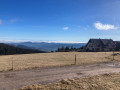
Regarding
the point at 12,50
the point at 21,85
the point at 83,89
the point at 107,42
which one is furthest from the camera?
the point at 107,42

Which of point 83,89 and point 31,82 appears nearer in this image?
point 83,89

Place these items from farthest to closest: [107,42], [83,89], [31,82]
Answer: [107,42] < [31,82] < [83,89]

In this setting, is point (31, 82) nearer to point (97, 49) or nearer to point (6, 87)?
point (6, 87)

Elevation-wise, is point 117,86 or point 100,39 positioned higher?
point 100,39

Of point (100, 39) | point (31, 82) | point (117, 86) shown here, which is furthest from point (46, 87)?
point (100, 39)

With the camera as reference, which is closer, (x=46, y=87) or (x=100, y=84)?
(x=46, y=87)

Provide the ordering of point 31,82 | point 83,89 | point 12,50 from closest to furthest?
point 83,89
point 31,82
point 12,50

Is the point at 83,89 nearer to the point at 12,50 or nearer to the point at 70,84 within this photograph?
the point at 70,84

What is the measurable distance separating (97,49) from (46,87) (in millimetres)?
47781

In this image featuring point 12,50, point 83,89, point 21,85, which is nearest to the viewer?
point 83,89

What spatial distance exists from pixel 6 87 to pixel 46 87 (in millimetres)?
2322

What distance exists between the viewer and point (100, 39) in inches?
2306

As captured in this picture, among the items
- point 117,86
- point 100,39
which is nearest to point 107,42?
point 100,39

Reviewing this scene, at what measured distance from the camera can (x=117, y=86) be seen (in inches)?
296
